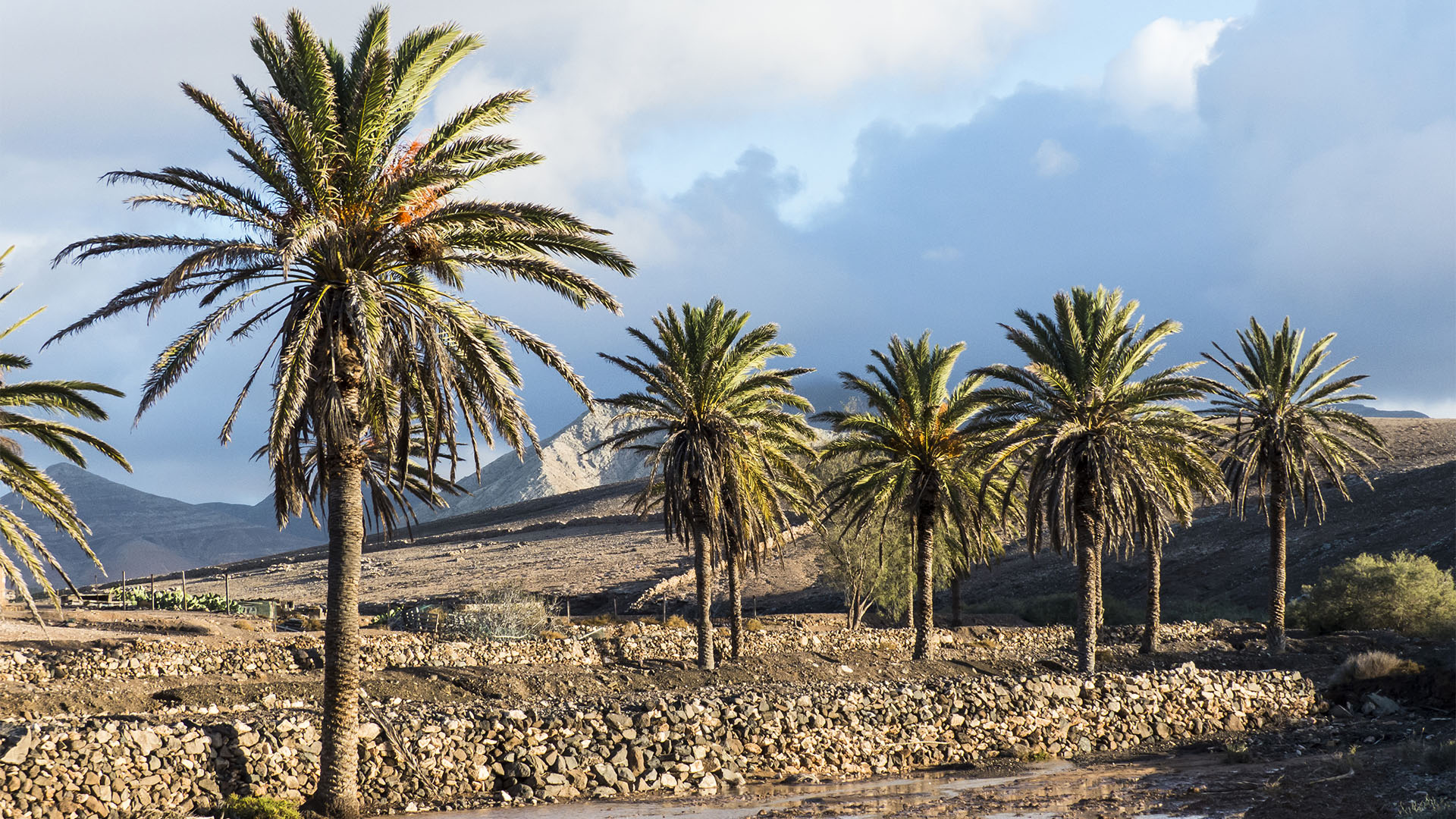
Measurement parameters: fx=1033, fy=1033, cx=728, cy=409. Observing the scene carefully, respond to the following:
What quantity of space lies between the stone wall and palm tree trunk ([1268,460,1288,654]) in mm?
7140

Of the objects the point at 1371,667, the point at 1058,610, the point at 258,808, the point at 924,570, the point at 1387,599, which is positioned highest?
the point at 924,570

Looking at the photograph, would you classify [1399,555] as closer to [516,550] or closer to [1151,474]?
[1151,474]

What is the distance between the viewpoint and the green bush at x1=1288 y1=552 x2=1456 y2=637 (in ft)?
132

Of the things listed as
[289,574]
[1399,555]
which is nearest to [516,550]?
[289,574]

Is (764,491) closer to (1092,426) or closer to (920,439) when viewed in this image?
(920,439)

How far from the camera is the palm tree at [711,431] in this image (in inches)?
1075

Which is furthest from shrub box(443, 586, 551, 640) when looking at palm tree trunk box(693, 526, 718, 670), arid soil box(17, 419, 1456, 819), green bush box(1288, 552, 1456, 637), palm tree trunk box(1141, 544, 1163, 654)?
green bush box(1288, 552, 1456, 637)

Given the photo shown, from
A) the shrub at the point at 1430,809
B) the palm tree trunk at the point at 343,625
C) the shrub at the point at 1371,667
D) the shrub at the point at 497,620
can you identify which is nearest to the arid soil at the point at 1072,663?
the shrub at the point at 1430,809

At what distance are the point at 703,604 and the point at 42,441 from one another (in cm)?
1557

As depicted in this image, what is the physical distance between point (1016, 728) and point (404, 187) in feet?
57.3

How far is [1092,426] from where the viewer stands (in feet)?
86.2

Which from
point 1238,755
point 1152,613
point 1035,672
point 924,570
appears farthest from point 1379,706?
point 924,570

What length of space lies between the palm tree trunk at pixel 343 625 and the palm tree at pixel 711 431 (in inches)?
456

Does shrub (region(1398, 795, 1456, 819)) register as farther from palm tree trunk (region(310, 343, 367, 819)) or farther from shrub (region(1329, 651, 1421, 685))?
shrub (region(1329, 651, 1421, 685))
